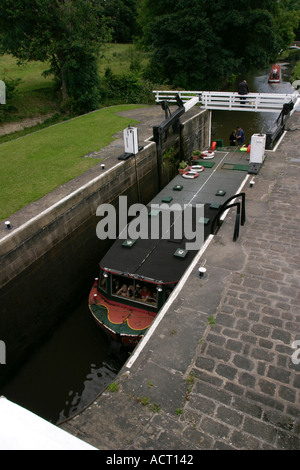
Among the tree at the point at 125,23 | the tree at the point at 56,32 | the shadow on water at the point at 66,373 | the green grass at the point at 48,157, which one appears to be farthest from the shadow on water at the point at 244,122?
the tree at the point at 125,23

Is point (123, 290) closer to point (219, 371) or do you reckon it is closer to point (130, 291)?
point (130, 291)

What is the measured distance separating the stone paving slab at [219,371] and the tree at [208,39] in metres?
27.7

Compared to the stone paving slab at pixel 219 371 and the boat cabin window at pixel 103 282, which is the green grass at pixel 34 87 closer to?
the boat cabin window at pixel 103 282

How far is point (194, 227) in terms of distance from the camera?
1204cm

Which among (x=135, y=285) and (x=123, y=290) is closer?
(x=135, y=285)

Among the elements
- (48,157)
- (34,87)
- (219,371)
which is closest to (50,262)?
(48,157)

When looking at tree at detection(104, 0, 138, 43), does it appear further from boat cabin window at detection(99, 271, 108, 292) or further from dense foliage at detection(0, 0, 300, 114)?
boat cabin window at detection(99, 271, 108, 292)

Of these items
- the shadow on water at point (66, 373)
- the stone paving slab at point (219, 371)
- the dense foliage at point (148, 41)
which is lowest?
the shadow on water at point (66, 373)

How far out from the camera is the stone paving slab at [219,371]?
5301mm

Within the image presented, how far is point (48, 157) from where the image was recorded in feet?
54.5

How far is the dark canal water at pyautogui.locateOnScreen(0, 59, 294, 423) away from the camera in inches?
378

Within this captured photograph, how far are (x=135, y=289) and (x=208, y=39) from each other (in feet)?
93.9

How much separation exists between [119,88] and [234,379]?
29.0 meters

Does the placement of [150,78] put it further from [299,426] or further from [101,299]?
[299,426]
